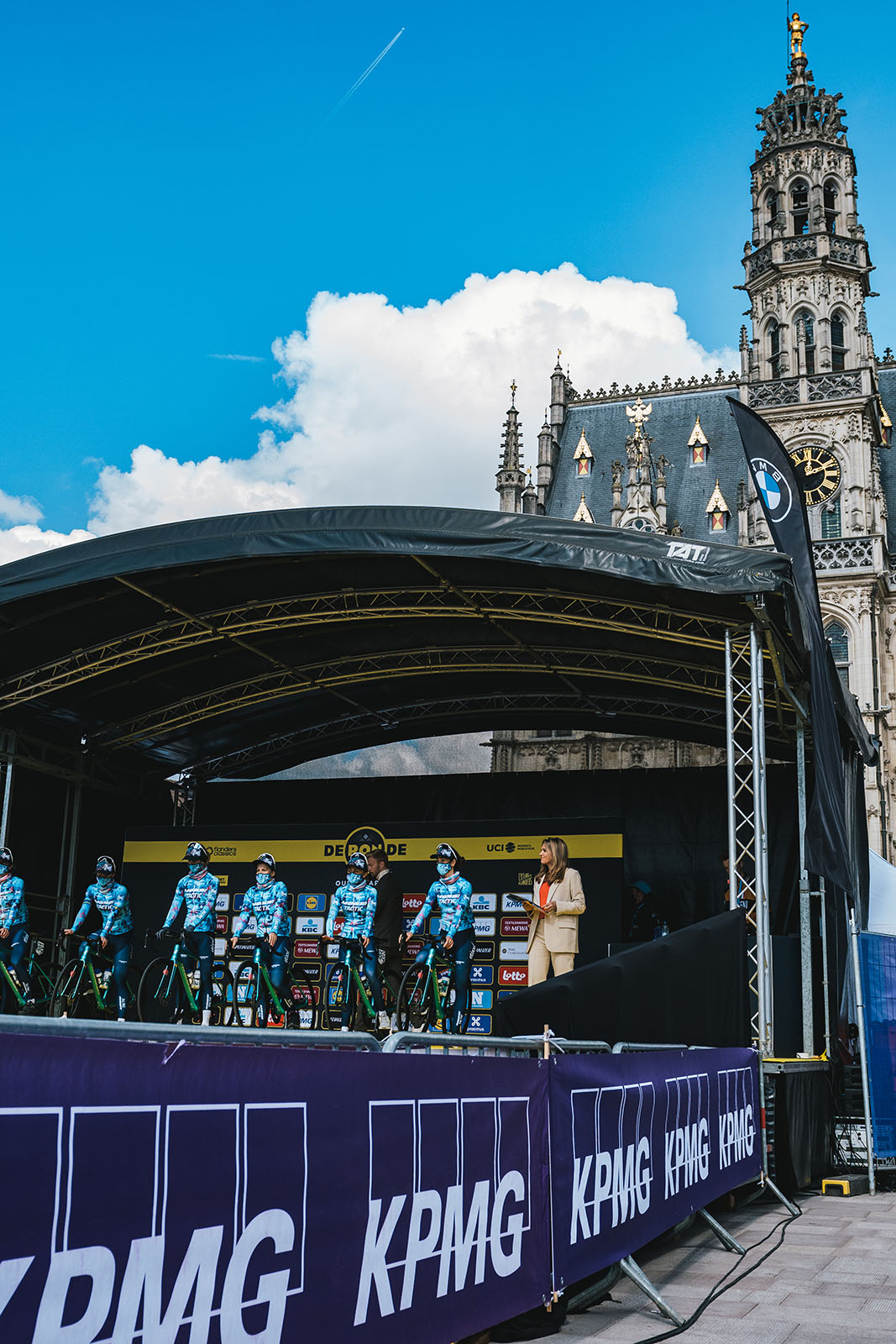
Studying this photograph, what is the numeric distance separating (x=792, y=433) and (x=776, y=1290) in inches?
1588

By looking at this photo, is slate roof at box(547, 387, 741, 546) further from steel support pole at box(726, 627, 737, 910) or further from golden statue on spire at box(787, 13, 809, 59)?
steel support pole at box(726, 627, 737, 910)

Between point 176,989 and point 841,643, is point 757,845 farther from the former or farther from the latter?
point 841,643

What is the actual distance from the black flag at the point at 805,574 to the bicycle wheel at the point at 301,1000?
6407mm

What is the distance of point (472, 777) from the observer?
20797mm

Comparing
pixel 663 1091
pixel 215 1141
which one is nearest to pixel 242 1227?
pixel 215 1141

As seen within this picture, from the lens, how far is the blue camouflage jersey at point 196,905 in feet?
46.9

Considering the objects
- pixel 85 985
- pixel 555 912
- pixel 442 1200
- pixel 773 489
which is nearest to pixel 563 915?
pixel 555 912

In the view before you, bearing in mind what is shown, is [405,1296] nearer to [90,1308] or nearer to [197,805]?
[90,1308]

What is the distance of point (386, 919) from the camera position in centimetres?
1430

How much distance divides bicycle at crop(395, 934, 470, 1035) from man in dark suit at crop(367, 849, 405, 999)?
51cm

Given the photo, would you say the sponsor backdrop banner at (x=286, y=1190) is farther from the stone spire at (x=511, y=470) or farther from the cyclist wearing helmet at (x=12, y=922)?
the stone spire at (x=511, y=470)

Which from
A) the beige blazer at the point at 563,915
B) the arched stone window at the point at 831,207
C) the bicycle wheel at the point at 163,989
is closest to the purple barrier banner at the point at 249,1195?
the beige blazer at the point at 563,915

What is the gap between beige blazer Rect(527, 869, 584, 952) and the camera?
39.5ft

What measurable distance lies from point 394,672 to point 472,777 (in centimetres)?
294
